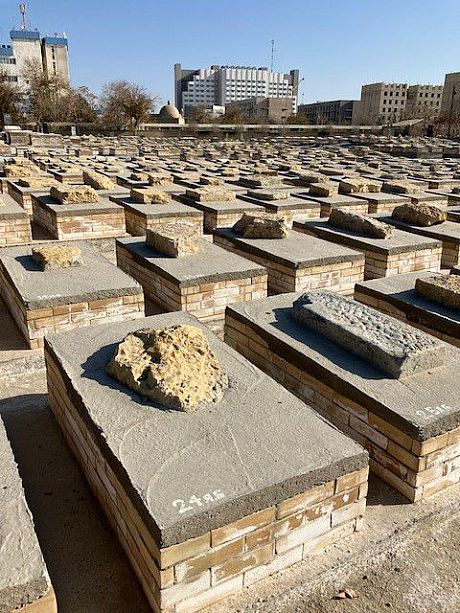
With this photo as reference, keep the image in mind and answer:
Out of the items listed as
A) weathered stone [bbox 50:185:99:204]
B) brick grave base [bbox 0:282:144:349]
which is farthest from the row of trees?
brick grave base [bbox 0:282:144:349]

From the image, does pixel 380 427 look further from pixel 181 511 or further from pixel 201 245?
pixel 201 245

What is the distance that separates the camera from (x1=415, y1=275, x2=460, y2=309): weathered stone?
4.61 m

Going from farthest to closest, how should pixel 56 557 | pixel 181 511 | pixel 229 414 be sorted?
pixel 229 414 < pixel 56 557 < pixel 181 511

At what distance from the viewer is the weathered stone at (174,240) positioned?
6.16 metres

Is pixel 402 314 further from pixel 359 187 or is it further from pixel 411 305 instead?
pixel 359 187

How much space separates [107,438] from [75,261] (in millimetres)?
3352

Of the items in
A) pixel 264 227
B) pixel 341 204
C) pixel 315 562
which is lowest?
pixel 315 562

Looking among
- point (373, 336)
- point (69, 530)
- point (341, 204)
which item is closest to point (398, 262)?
point (341, 204)

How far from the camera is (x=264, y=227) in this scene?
7.19 m

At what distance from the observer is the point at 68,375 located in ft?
10.6

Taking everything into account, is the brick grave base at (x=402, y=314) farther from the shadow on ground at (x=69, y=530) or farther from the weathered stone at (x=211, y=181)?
the weathered stone at (x=211, y=181)

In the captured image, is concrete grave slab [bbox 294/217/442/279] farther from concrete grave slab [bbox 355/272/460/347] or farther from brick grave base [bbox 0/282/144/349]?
brick grave base [bbox 0/282/144/349]

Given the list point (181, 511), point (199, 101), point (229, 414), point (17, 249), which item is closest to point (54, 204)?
point (17, 249)

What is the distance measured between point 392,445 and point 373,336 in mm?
777
